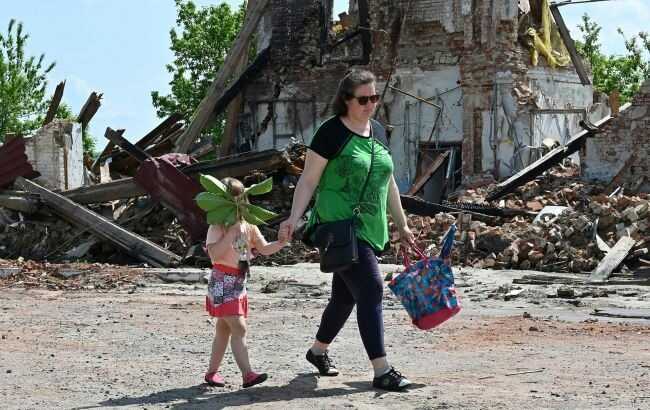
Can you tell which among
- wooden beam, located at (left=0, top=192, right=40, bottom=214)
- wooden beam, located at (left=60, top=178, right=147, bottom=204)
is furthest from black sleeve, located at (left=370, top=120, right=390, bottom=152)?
wooden beam, located at (left=0, top=192, right=40, bottom=214)

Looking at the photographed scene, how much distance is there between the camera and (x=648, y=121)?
22141mm

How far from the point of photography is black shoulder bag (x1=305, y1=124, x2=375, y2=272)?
663cm

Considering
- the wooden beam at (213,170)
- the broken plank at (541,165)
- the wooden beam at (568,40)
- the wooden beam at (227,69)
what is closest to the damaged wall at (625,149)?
the broken plank at (541,165)

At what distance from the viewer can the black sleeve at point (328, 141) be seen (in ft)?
22.3

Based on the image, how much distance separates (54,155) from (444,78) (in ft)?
29.8

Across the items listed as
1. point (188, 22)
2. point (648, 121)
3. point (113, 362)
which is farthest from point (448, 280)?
point (188, 22)

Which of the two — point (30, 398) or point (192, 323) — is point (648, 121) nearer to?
point (192, 323)

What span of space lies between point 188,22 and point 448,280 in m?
46.9

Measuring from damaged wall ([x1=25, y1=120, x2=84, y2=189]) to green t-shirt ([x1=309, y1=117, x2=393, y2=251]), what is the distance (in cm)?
1742

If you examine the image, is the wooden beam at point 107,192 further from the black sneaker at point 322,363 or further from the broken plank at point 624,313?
the black sneaker at point 322,363

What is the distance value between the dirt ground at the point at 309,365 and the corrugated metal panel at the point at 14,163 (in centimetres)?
948

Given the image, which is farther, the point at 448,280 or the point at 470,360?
the point at 470,360

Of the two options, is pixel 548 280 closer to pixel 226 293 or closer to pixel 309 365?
pixel 309 365

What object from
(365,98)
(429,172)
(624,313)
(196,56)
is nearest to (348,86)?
(365,98)
